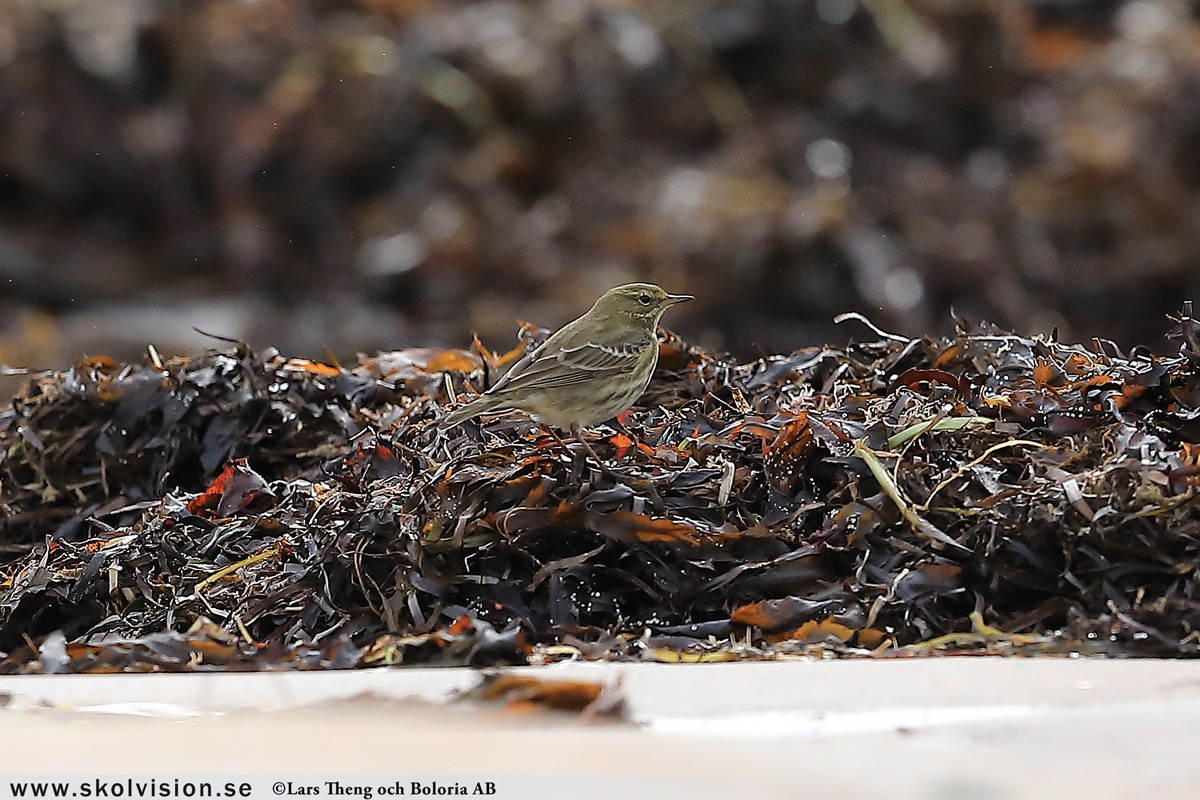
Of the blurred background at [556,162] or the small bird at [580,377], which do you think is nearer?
the small bird at [580,377]

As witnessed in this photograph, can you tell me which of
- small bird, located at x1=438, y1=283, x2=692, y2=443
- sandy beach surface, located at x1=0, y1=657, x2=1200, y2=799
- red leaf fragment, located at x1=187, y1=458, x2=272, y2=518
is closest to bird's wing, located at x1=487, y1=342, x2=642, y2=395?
small bird, located at x1=438, y1=283, x2=692, y2=443

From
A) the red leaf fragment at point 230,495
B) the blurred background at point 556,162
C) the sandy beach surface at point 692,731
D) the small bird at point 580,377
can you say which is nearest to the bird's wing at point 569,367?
the small bird at point 580,377

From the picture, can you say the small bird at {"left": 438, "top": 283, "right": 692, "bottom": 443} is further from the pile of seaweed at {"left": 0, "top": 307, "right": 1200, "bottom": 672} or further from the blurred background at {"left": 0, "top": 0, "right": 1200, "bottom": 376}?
the blurred background at {"left": 0, "top": 0, "right": 1200, "bottom": 376}

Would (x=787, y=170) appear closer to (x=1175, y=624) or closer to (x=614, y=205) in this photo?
(x=614, y=205)

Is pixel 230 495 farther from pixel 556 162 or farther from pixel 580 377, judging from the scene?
pixel 556 162

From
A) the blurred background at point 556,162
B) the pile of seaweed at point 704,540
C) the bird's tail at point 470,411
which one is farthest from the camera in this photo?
the blurred background at point 556,162

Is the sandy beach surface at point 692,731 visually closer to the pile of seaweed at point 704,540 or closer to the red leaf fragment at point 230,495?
the pile of seaweed at point 704,540

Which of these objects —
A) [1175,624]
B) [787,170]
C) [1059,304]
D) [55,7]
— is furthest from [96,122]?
[1175,624]

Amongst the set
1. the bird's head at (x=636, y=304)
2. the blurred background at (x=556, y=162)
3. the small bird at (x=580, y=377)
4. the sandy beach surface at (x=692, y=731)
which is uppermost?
the blurred background at (x=556, y=162)
